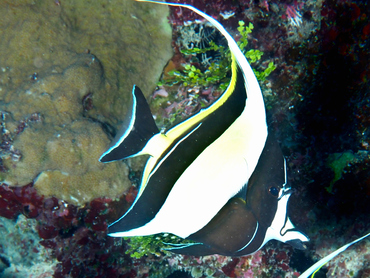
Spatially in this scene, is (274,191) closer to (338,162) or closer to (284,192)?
(284,192)

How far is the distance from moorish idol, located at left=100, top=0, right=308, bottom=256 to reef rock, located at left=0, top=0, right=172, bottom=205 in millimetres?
1344

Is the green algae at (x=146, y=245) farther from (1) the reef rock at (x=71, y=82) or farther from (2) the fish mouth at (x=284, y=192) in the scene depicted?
(2) the fish mouth at (x=284, y=192)

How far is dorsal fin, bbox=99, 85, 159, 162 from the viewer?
138 centimetres

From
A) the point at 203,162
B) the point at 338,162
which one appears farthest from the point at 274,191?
the point at 338,162

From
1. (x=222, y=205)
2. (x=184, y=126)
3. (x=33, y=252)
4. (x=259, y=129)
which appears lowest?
(x=33, y=252)

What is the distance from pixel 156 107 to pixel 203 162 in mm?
1944

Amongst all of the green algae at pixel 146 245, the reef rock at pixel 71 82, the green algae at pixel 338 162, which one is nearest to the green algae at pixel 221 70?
the reef rock at pixel 71 82

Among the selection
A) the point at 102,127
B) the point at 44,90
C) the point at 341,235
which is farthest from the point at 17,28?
the point at 341,235

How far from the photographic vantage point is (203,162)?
144 cm

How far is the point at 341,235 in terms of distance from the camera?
272cm

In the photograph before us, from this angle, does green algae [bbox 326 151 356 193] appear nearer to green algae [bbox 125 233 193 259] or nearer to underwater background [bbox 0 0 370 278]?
underwater background [bbox 0 0 370 278]

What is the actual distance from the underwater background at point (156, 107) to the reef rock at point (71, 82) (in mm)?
14

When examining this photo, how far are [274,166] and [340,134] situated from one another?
1.73 meters

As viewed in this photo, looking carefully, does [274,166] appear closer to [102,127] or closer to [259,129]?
[259,129]
